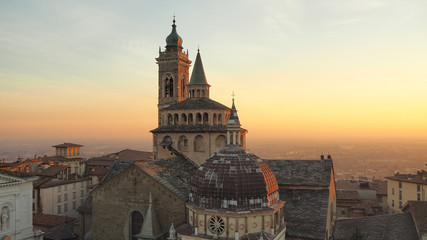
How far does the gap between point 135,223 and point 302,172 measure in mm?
18626

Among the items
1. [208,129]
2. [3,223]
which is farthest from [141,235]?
[3,223]

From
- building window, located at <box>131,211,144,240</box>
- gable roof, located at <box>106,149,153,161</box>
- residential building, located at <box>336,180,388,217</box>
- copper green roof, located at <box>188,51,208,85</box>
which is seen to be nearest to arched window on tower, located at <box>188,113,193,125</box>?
copper green roof, located at <box>188,51,208,85</box>

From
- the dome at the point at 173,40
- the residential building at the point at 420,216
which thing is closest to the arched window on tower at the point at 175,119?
the dome at the point at 173,40

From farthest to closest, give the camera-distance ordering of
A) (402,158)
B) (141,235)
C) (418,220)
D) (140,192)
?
(402,158) → (418,220) → (140,192) → (141,235)

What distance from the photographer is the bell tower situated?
65.7 meters

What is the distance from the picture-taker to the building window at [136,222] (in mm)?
29219

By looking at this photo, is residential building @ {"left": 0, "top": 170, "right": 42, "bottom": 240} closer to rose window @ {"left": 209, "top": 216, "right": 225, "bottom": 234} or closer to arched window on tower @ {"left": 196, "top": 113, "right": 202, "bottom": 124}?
arched window on tower @ {"left": 196, "top": 113, "right": 202, "bottom": 124}

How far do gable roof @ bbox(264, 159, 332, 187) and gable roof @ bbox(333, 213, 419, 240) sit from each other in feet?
22.3

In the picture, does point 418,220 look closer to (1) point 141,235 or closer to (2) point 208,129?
(2) point 208,129

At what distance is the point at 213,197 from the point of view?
83.1ft

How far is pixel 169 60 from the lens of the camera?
6644 cm

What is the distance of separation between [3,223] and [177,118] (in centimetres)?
2353

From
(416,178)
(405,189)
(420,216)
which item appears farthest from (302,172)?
Answer: (416,178)

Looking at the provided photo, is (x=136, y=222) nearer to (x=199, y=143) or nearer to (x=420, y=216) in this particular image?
(x=199, y=143)
